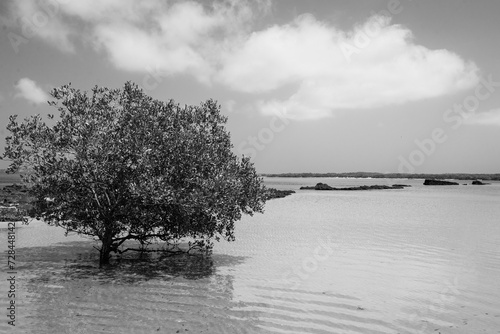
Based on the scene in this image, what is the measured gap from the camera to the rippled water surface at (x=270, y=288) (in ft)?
39.1

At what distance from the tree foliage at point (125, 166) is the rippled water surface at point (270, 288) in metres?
2.55

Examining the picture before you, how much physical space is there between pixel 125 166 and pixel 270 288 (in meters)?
7.55

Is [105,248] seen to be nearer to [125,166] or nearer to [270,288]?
[125,166]

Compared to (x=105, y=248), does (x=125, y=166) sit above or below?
above

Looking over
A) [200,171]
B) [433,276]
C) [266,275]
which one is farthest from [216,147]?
[433,276]

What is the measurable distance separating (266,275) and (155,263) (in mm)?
5584

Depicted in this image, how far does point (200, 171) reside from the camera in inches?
702

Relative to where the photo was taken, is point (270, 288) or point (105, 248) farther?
point (105, 248)

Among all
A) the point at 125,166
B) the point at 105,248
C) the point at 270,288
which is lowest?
the point at 270,288

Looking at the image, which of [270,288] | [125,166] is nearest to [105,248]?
[125,166]

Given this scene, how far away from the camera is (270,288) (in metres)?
15.6

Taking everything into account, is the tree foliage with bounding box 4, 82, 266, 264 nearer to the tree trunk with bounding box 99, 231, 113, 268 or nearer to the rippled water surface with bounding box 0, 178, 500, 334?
the tree trunk with bounding box 99, 231, 113, 268

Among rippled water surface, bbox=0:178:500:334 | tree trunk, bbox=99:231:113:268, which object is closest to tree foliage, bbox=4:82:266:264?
tree trunk, bbox=99:231:113:268

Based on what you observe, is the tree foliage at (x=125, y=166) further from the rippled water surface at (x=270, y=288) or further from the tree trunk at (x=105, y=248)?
the rippled water surface at (x=270, y=288)
